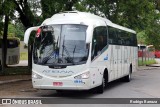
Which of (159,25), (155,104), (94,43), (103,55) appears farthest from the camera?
(159,25)

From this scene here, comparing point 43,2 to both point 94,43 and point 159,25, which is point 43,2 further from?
point 159,25

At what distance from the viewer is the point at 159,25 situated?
41938 mm

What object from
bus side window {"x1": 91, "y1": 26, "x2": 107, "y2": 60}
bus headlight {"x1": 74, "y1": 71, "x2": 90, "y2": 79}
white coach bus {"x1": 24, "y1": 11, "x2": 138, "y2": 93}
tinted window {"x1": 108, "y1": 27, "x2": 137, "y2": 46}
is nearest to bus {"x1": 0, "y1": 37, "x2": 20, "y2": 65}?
tinted window {"x1": 108, "y1": 27, "x2": 137, "y2": 46}

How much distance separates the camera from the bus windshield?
48.0 ft

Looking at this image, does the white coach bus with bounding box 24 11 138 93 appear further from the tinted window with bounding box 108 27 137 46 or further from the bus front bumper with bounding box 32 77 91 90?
the tinted window with bounding box 108 27 137 46

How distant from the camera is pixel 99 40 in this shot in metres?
16.2

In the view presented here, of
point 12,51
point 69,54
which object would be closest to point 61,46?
point 69,54

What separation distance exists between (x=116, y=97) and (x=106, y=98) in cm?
47

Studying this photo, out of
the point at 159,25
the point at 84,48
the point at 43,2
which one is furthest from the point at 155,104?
the point at 159,25

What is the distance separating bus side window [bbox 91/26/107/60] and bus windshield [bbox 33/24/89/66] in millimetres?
620

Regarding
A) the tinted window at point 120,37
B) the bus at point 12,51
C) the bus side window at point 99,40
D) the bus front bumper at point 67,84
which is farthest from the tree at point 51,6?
the bus at point 12,51

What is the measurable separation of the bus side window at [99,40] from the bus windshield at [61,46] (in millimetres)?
620

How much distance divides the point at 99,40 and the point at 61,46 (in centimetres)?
208

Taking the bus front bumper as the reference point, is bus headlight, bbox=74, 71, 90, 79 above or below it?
above
